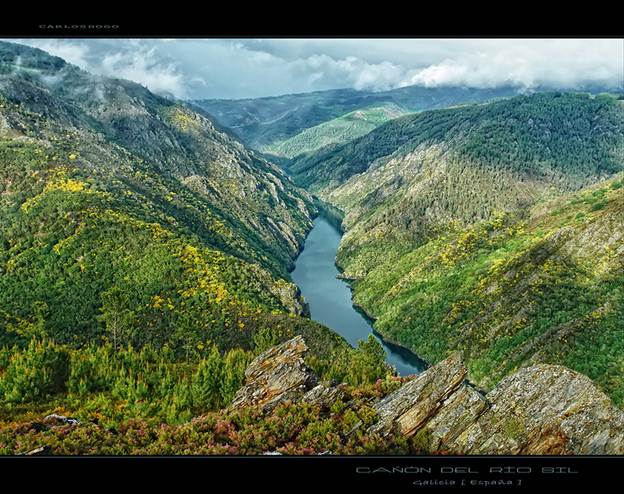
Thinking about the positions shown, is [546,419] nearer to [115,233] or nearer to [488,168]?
[115,233]

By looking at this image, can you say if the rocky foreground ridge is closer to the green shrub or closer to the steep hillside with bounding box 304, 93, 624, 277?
the green shrub

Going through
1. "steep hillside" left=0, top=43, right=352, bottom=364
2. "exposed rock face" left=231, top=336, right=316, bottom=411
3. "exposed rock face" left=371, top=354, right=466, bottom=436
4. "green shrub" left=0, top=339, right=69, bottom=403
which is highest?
"steep hillside" left=0, top=43, right=352, bottom=364

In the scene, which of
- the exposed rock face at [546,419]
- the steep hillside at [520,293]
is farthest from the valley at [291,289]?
the steep hillside at [520,293]

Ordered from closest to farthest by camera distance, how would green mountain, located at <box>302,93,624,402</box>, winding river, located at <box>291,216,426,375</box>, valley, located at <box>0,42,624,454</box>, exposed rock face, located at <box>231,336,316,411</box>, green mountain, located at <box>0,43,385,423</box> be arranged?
valley, located at <box>0,42,624,454</box> → exposed rock face, located at <box>231,336,316,411</box> → green mountain, located at <box>0,43,385,423</box> → green mountain, located at <box>302,93,624,402</box> → winding river, located at <box>291,216,426,375</box>

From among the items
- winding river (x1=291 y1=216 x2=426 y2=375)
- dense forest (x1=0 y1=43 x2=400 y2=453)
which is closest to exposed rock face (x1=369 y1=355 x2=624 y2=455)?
dense forest (x1=0 y1=43 x2=400 y2=453)
